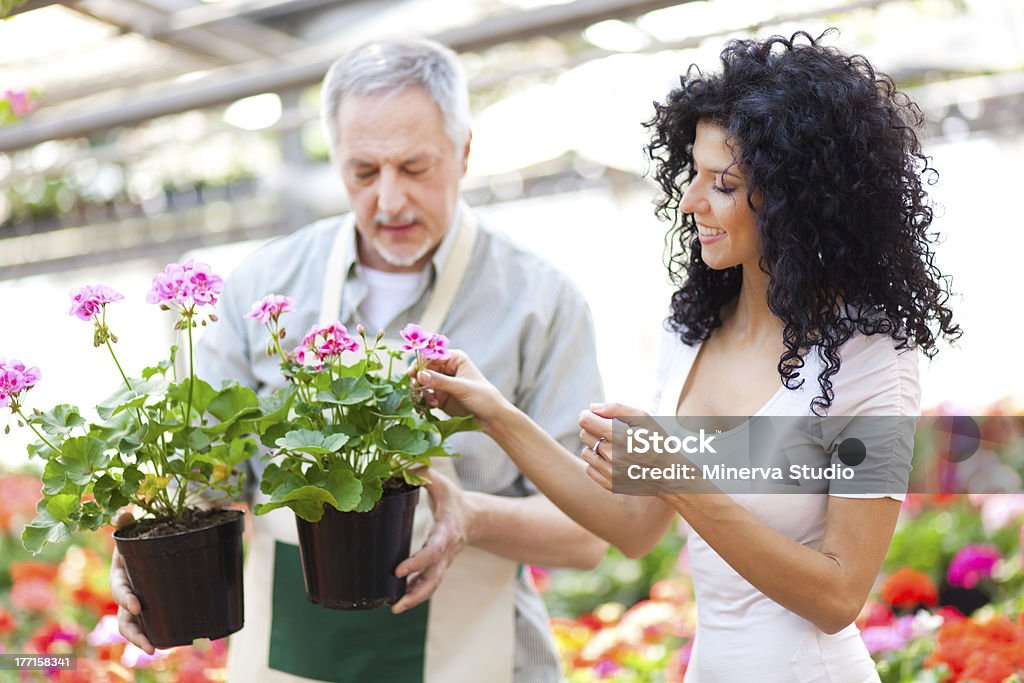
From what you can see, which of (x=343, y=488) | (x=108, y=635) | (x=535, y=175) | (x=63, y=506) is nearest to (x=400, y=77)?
(x=343, y=488)

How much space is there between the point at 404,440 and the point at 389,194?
1.85 ft

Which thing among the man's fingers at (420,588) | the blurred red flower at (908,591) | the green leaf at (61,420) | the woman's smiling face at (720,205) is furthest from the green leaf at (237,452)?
the blurred red flower at (908,591)

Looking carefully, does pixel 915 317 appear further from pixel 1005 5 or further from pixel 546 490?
pixel 1005 5

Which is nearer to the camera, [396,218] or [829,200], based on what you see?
[829,200]

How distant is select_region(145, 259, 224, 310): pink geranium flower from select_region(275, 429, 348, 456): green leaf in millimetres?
207

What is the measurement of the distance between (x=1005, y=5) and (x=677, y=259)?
10.4 ft

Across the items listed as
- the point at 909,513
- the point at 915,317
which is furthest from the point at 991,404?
the point at 915,317

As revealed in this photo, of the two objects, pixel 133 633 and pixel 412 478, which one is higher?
pixel 412 478

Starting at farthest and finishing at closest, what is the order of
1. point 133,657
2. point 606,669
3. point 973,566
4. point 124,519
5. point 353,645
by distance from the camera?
point 973,566 → point 606,669 → point 133,657 → point 353,645 → point 124,519

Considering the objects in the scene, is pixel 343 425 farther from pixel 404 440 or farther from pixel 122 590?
pixel 122 590

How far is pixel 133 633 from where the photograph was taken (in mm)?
1534

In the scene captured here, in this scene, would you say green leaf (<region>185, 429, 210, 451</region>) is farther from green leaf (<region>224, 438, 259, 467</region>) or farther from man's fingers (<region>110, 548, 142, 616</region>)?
man's fingers (<region>110, 548, 142, 616</region>)

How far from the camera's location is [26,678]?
2.43 meters

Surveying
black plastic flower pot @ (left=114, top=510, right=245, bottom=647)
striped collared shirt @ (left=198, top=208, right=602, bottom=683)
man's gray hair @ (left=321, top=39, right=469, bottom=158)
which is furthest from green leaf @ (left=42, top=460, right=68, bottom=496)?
man's gray hair @ (left=321, top=39, right=469, bottom=158)
